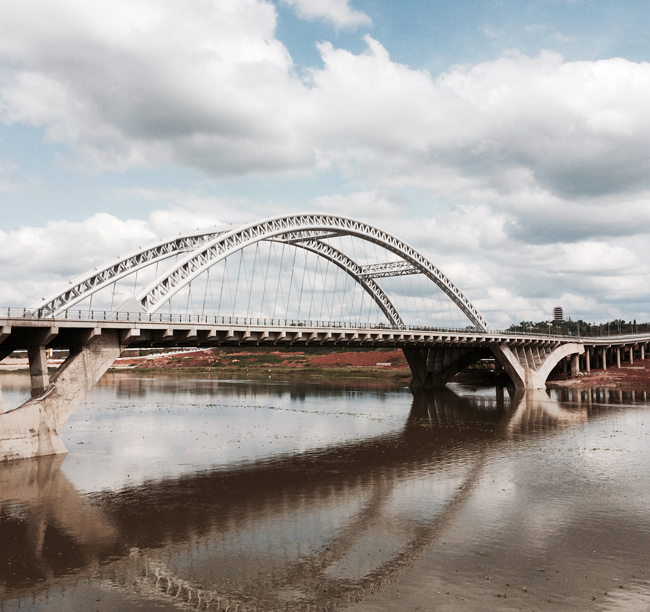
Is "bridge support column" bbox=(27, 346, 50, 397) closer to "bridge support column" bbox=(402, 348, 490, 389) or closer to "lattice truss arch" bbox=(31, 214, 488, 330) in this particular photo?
"lattice truss arch" bbox=(31, 214, 488, 330)

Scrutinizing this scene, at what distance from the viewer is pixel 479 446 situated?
113 feet

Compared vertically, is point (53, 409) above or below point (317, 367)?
above

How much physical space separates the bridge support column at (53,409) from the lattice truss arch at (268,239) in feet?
9.91

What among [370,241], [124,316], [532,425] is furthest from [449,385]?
[124,316]

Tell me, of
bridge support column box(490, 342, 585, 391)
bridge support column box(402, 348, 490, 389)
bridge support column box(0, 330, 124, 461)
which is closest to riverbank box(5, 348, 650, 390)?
bridge support column box(490, 342, 585, 391)

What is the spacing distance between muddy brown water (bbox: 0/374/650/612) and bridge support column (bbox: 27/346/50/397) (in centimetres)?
401

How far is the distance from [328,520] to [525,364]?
63013 millimetres

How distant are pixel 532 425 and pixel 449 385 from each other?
150ft

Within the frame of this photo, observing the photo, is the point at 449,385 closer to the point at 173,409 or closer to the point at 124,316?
the point at 173,409

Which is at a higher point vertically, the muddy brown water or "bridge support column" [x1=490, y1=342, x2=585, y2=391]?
"bridge support column" [x1=490, y1=342, x2=585, y2=391]

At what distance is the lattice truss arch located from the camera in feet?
122

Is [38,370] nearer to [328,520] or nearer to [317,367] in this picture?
[328,520]

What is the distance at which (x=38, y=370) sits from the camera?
2975 centimetres

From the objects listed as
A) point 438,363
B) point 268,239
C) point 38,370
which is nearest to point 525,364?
point 438,363
